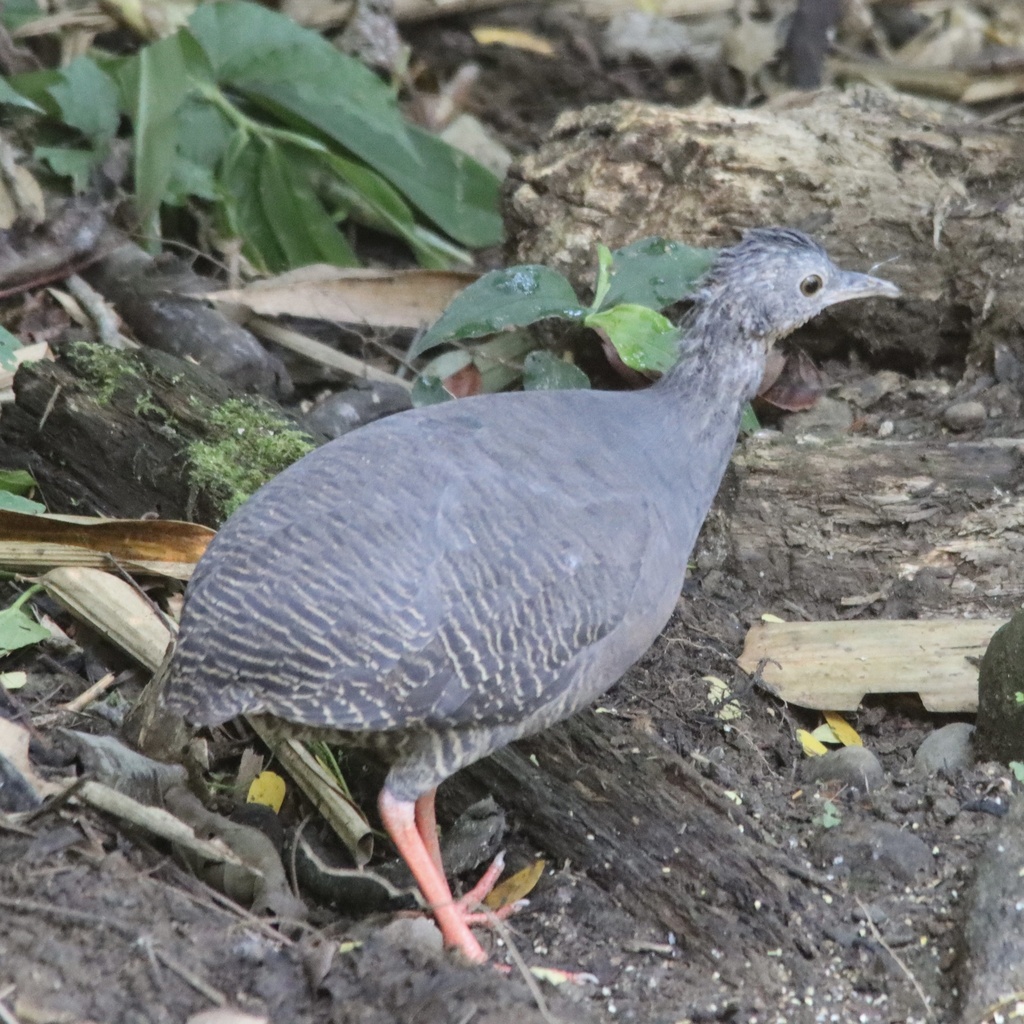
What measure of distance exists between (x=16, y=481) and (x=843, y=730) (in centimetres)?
302

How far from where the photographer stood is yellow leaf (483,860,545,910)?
13.1 feet

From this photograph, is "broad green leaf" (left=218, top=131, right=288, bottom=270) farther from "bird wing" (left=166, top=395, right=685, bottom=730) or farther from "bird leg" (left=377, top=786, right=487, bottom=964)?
"bird leg" (left=377, top=786, right=487, bottom=964)

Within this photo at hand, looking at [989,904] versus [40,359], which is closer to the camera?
[989,904]

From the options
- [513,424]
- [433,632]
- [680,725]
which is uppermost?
[513,424]

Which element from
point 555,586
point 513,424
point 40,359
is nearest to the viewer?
point 555,586

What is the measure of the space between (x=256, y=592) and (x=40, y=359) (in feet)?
7.15

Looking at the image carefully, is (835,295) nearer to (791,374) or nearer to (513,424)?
(513,424)

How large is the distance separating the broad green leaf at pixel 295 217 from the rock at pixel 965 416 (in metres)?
2.97

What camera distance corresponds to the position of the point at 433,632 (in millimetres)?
3549

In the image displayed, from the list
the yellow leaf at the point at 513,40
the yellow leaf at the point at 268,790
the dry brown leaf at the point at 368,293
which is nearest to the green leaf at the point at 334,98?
the dry brown leaf at the point at 368,293

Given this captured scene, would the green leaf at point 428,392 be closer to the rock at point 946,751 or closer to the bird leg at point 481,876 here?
the bird leg at point 481,876

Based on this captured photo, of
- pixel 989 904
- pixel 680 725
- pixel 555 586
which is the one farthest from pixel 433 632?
pixel 989 904

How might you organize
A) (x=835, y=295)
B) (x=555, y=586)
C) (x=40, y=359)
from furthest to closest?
(x=40, y=359)
(x=835, y=295)
(x=555, y=586)

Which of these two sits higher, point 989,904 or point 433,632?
point 433,632
